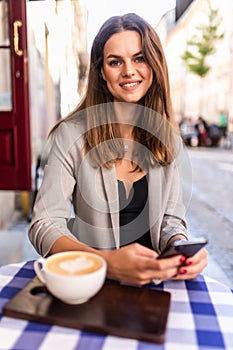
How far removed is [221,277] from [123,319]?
187cm

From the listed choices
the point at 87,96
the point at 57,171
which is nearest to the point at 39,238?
the point at 57,171

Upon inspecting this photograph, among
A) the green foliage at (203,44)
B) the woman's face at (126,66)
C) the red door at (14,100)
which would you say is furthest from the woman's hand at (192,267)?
the green foliage at (203,44)

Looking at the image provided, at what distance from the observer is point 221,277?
2305mm

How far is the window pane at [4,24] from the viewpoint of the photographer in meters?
2.62

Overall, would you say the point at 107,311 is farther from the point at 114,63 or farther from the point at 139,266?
the point at 114,63

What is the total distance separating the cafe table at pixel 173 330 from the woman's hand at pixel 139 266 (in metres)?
0.05

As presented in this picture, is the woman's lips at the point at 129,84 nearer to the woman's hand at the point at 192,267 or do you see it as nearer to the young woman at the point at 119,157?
the young woman at the point at 119,157

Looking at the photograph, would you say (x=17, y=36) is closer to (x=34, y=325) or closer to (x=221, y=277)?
(x=221, y=277)

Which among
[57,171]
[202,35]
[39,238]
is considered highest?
[202,35]

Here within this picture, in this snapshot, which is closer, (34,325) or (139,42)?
(34,325)

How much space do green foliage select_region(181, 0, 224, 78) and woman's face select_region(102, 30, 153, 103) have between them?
11.7 metres

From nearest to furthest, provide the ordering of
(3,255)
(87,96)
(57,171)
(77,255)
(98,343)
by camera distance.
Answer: (98,343) < (77,255) < (57,171) < (87,96) < (3,255)

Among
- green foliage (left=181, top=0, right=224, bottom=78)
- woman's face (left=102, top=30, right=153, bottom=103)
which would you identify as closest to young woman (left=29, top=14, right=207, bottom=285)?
woman's face (left=102, top=30, right=153, bottom=103)

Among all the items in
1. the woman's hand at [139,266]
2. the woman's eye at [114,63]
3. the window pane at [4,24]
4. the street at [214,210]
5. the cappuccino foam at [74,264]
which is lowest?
the street at [214,210]
